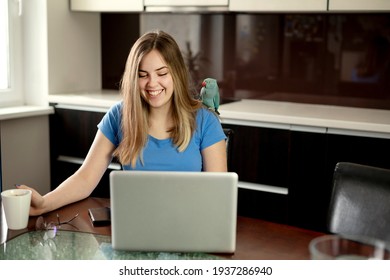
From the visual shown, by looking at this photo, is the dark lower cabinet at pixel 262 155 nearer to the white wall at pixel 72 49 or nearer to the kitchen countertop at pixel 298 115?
the kitchen countertop at pixel 298 115

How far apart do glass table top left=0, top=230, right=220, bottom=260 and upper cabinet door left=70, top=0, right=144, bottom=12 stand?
6.94 ft

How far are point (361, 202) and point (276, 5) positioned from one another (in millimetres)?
1639

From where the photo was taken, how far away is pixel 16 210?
4.82ft

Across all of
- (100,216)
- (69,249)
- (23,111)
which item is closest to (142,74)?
(100,216)

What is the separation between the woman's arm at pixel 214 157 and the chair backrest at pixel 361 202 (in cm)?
45

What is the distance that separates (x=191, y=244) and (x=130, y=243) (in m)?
0.14

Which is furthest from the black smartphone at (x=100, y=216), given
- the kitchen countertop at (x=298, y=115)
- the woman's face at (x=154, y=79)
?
the kitchen countertop at (x=298, y=115)

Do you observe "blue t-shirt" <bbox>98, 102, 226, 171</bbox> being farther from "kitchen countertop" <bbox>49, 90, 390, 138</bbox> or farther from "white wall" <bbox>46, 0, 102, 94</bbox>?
"white wall" <bbox>46, 0, 102, 94</bbox>

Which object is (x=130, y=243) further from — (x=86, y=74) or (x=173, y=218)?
(x=86, y=74)

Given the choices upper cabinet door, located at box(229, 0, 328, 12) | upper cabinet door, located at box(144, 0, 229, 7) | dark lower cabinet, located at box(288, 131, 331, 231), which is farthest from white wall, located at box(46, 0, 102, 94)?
dark lower cabinet, located at box(288, 131, 331, 231)

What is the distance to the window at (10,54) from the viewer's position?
3338 millimetres

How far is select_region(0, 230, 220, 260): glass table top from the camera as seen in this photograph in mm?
1296

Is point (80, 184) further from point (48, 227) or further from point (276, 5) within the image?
point (276, 5)
